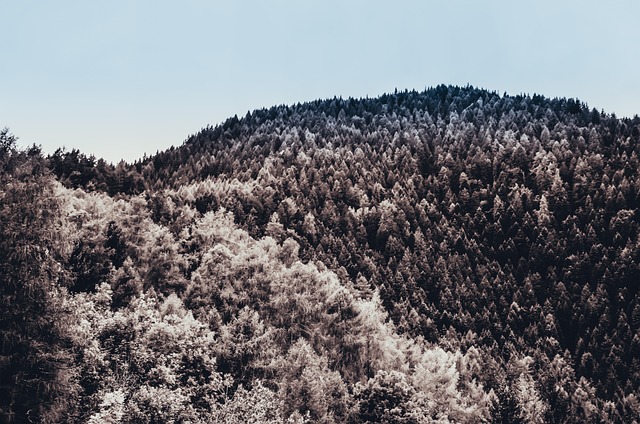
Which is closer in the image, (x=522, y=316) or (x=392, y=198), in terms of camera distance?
(x=522, y=316)

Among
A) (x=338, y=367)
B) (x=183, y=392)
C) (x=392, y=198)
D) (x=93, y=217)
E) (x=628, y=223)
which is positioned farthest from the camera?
(x=392, y=198)

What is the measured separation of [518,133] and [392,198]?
1803 inches

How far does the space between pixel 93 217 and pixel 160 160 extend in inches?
2544

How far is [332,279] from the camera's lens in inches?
3703

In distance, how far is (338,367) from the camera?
77.2m

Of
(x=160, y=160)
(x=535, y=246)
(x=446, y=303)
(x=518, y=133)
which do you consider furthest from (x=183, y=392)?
(x=518, y=133)

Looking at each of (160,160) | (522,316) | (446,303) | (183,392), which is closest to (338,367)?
(183,392)

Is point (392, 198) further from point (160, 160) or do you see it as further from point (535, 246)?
point (160, 160)

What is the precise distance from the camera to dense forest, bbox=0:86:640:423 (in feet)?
153

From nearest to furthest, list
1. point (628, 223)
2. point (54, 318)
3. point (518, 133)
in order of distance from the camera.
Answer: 1. point (54, 318)
2. point (628, 223)
3. point (518, 133)

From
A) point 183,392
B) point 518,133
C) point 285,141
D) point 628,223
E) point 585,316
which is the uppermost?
point 518,133

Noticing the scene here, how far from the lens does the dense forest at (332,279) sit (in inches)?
1839

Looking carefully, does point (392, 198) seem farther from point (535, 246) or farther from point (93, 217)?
point (93, 217)

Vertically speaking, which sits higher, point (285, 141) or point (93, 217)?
point (285, 141)
